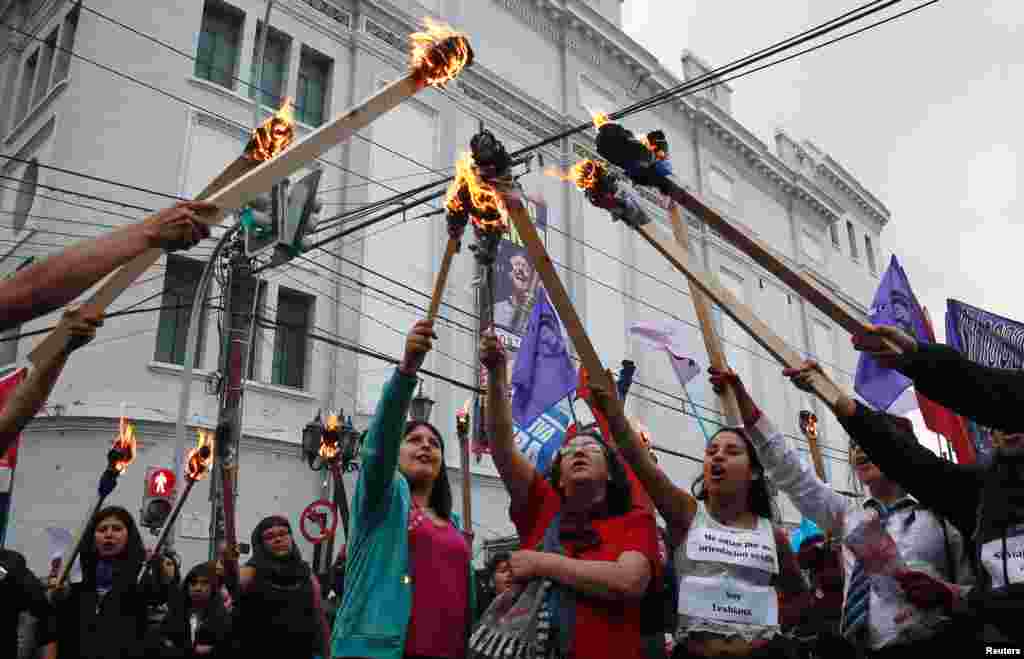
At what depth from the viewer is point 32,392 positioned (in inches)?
118

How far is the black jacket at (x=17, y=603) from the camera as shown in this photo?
439 cm

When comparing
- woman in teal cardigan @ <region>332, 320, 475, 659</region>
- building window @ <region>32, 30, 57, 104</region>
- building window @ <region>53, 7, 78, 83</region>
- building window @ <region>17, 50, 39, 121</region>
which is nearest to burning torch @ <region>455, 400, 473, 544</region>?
woman in teal cardigan @ <region>332, 320, 475, 659</region>

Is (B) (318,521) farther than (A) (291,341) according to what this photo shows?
No

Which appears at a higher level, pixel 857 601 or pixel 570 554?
pixel 570 554

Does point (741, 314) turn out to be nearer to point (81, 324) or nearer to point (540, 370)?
point (81, 324)

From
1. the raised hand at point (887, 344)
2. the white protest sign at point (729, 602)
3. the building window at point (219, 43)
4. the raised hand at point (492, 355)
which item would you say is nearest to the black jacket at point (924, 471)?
the raised hand at point (887, 344)

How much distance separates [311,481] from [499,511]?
186 inches

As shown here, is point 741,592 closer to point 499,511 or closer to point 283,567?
point 283,567

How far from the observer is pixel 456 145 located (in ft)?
65.3

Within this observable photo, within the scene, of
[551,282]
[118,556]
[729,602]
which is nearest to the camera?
[729,602]

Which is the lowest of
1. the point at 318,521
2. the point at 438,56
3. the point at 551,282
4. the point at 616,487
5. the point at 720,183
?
the point at 616,487

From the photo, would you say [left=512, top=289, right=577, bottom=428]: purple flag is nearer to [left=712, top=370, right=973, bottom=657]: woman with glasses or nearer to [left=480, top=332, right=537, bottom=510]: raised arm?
[left=712, top=370, right=973, bottom=657]: woman with glasses

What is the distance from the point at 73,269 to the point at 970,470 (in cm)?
341

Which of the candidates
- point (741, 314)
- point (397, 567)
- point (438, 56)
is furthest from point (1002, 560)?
point (438, 56)
